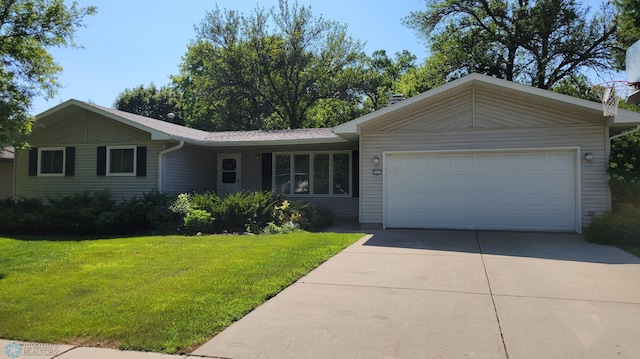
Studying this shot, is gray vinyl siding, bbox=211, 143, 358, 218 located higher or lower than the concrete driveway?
higher

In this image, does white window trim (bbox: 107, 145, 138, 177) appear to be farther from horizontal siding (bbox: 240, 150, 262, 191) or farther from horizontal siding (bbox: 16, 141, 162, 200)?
horizontal siding (bbox: 240, 150, 262, 191)

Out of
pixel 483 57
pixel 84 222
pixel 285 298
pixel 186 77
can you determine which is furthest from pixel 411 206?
pixel 186 77

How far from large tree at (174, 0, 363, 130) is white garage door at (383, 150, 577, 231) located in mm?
18835

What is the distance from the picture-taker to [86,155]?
14.0 m

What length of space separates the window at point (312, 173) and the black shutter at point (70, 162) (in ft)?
22.3

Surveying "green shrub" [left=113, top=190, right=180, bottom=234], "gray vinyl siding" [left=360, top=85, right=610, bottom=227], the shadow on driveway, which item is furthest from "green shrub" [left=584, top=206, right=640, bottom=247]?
"green shrub" [left=113, top=190, right=180, bottom=234]

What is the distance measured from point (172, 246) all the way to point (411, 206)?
6185 mm

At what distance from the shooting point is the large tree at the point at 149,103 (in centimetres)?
3988

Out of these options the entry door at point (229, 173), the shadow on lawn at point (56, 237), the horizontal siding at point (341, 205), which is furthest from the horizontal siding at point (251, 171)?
the shadow on lawn at point (56, 237)

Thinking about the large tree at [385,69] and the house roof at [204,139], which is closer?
the house roof at [204,139]

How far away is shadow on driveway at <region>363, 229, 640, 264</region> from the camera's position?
25.0 feet

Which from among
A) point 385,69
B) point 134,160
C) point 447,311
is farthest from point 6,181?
point 385,69


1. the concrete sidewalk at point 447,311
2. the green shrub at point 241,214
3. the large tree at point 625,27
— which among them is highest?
the large tree at point 625,27

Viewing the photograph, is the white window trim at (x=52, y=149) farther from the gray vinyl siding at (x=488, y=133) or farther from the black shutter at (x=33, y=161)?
the gray vinyl siding at (x=488, y=133)
